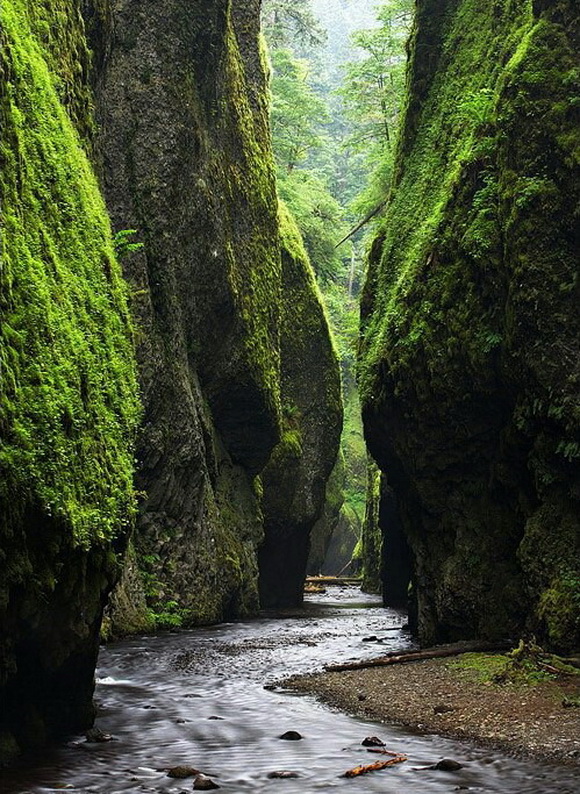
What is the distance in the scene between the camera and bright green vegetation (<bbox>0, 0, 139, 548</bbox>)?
6.52 m

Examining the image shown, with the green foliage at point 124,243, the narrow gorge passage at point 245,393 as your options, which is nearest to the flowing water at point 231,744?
the narrow gorge passage at point 245,393

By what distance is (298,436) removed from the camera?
95.8ft

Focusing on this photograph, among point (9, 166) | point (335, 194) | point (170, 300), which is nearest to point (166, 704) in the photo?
point (9, 166)

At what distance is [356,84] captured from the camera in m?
34.3

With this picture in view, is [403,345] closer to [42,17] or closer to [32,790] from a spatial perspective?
[42,17]

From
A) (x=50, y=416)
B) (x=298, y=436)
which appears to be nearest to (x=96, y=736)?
(x=50, y=416)

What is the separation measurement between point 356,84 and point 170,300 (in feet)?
59.0

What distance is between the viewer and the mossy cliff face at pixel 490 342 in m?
12.0

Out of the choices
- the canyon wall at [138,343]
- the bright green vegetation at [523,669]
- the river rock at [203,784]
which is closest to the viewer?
the river rock at [203,784]

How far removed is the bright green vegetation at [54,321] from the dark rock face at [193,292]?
7.27 metres

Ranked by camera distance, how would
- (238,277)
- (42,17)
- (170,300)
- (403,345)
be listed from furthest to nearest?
(238,277) → (170,300) → (403,345) → (42,17)

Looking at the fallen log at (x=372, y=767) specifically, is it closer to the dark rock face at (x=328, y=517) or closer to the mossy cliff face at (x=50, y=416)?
the mossy cliff face at (x=50, y=416)

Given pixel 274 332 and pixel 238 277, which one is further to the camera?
pixel 274 332

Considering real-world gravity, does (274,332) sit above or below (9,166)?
above
